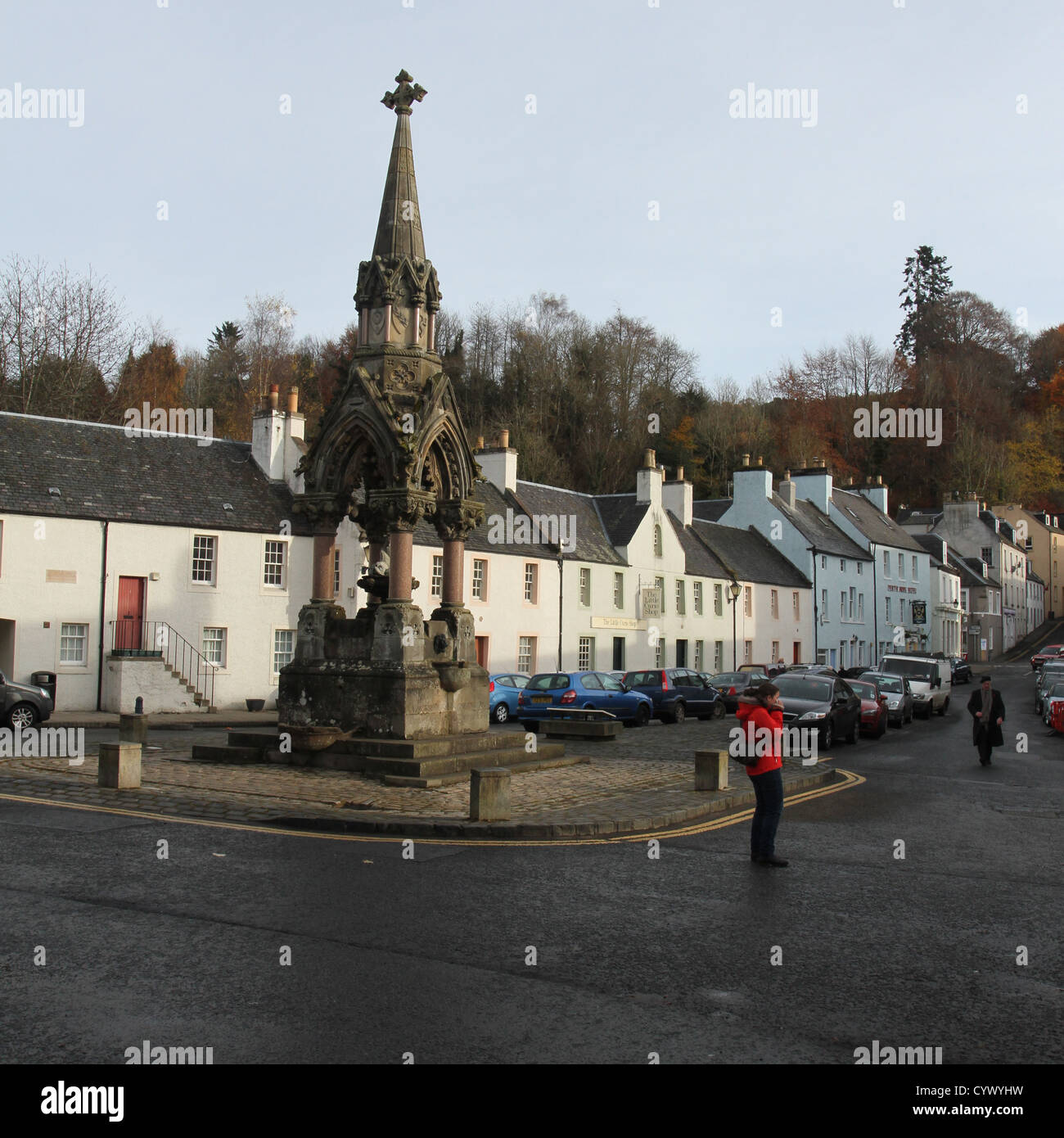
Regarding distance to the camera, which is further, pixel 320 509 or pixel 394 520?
pixel 320 509

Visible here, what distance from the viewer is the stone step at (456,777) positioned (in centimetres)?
1517

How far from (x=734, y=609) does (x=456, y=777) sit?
40.2 meters

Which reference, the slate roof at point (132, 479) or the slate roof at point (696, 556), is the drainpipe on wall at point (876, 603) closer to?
the slate roof at point (696, 556)

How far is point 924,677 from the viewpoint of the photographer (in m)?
38.8

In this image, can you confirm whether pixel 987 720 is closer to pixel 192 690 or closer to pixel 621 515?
pixel 192 690

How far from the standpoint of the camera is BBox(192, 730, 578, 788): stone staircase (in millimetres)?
15742

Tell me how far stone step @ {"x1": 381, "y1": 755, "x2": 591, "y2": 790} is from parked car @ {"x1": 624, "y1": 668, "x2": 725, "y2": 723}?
14947 mm

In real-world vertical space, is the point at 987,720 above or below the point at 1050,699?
above

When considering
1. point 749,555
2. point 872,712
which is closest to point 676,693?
point 872,712

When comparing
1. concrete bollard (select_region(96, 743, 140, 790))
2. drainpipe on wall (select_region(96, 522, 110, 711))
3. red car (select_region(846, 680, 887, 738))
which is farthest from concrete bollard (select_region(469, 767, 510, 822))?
drainpipe on wall (select_region(96, 522, 110, 711))

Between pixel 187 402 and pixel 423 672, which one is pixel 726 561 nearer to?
pixel 187 402

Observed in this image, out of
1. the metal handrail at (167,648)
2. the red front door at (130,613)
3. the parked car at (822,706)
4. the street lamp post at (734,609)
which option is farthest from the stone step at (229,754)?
the street lamp post at (734,609)

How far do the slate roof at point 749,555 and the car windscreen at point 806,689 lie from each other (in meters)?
28.0
